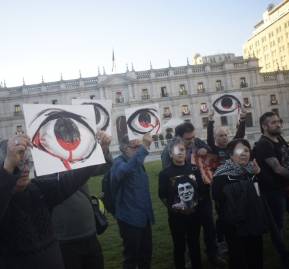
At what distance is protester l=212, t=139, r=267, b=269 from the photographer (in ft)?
14.6

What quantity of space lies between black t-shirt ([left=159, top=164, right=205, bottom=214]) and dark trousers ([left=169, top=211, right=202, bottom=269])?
118 mm

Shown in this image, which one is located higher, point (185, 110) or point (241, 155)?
point (185, 110)

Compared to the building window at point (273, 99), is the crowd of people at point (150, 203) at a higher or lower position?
lower

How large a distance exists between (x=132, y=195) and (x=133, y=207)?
0.47 ft

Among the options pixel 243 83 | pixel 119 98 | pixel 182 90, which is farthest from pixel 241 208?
pixel 243 83

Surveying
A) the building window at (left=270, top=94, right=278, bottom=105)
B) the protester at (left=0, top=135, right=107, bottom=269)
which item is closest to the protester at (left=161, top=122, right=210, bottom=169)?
the protester at (left=0, top=135, right=107, bottom=269)

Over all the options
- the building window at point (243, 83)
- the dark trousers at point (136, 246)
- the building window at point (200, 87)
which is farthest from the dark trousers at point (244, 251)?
the building window at point (243, 83)

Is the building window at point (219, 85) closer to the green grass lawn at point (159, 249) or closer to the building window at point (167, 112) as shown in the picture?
the building window at point (167, 112)

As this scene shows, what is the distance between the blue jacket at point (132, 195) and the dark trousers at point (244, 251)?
1007 millimetres

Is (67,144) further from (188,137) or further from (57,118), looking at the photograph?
(188,137)

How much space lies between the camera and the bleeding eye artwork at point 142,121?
5.51 m

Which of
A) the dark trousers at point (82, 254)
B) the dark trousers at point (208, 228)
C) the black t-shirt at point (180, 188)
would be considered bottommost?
the dark trousers at point (208, 228)

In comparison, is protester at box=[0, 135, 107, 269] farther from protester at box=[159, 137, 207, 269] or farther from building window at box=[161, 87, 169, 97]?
building window at box=[161, 87, 169, 97]

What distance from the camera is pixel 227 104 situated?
818 centimetres
